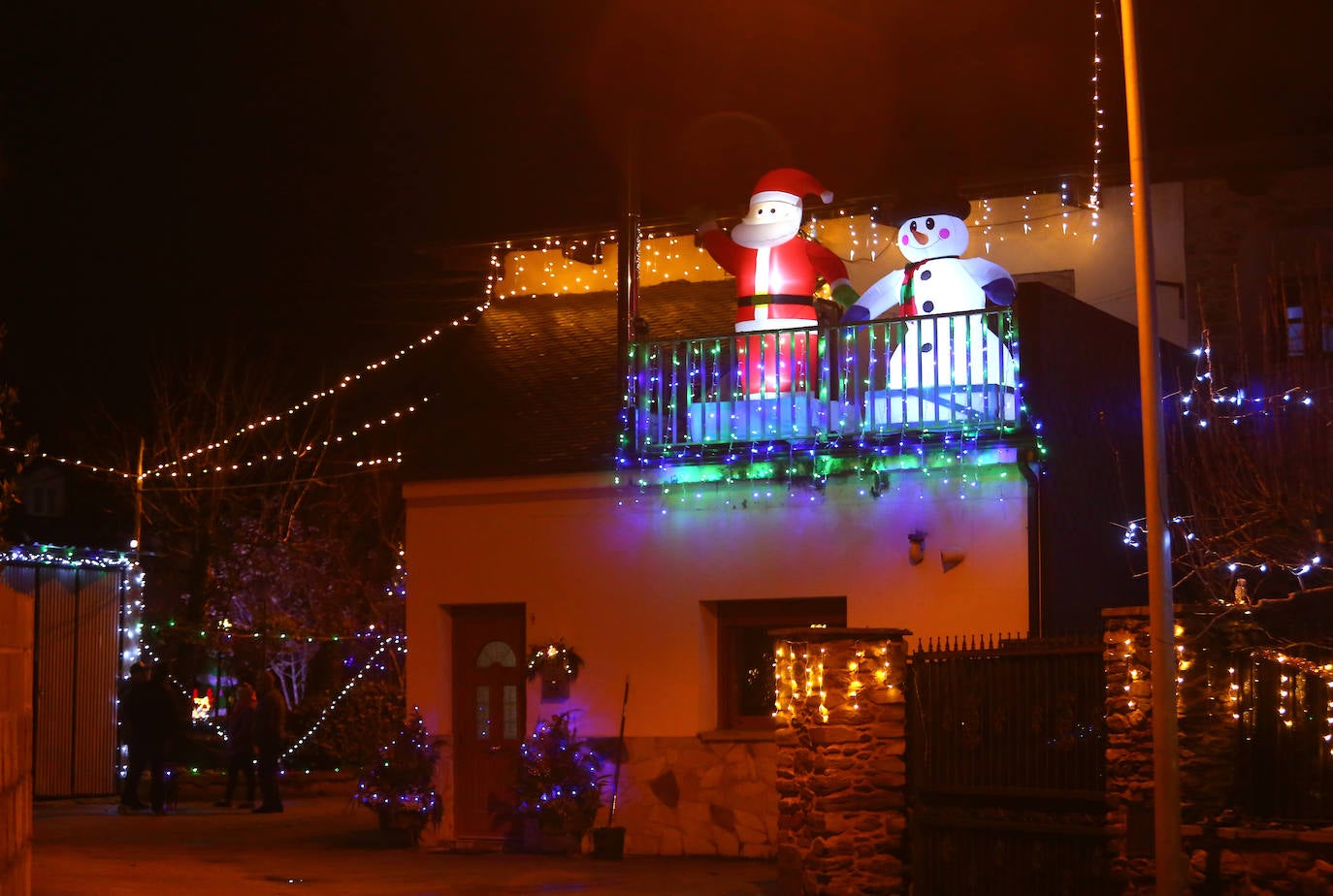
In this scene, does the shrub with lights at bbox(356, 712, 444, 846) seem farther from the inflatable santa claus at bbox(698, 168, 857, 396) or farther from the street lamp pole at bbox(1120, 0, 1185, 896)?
the street lamp pole at bbox(1120, 0, 1185, 896)

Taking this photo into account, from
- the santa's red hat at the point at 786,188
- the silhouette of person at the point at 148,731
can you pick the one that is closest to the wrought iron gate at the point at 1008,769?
the santa's red hat at the point at 786,188

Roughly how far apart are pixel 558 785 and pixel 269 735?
602cm

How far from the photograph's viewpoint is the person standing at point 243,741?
20.8 meters

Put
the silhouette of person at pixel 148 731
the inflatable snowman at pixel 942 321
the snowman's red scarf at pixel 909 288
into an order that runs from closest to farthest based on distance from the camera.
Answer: the inflatable snowman at pixel 942 321, the snowman's red scarf at pixel 909 288, the silhouette of person at pixel 148 731

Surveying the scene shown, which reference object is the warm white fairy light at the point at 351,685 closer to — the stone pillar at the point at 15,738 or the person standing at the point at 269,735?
the person standing at the point at 269,735

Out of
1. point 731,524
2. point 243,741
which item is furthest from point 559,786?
point 243,741

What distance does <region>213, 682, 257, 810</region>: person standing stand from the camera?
20.8m

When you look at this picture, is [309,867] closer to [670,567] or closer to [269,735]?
[670,567]

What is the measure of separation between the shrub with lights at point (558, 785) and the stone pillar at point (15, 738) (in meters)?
6.14

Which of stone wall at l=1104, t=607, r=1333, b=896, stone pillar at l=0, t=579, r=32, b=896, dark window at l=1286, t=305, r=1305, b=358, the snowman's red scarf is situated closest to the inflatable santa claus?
the snowman's red scarf

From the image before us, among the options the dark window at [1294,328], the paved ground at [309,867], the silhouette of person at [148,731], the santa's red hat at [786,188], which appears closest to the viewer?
the paved ground at [309,867]

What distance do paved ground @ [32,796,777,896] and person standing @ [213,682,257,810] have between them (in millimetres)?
1860

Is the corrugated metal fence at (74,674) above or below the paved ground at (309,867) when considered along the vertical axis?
above

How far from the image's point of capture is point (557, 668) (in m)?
16.2
